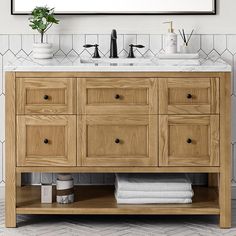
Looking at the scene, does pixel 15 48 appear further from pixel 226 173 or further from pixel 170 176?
pixel 226 173

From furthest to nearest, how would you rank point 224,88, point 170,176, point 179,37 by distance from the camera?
1. point 179,37
2. point 170,176
3. point 224,88

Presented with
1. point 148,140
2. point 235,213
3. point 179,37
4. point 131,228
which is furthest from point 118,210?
point 179,37

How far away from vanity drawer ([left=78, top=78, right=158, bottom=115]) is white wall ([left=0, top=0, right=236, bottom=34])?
0.63 metres

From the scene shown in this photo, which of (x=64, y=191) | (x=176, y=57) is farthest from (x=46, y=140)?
(x=176, y=57)

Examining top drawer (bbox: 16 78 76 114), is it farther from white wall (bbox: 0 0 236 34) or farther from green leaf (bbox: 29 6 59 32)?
white wall (bbox: 0 0 236 34)

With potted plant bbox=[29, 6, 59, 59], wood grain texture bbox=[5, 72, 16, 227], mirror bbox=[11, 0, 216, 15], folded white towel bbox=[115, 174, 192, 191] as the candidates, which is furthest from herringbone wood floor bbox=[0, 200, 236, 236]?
mirror bbox=[11, 0, 216, 15]

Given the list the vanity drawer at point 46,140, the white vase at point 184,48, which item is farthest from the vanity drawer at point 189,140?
the white vase at point 184,48

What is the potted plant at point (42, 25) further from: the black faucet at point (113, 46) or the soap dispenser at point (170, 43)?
the soap dispenser at point (170, 43)

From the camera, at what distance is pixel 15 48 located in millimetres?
4043

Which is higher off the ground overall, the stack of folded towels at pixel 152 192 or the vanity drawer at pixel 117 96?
the vanity drawer at pixel 117 96

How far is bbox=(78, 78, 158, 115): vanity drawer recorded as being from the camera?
3482mm

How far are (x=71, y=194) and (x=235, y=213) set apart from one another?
0.89 metres

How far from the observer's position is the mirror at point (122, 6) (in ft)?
13.1

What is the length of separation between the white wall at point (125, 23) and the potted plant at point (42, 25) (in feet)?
0.34
